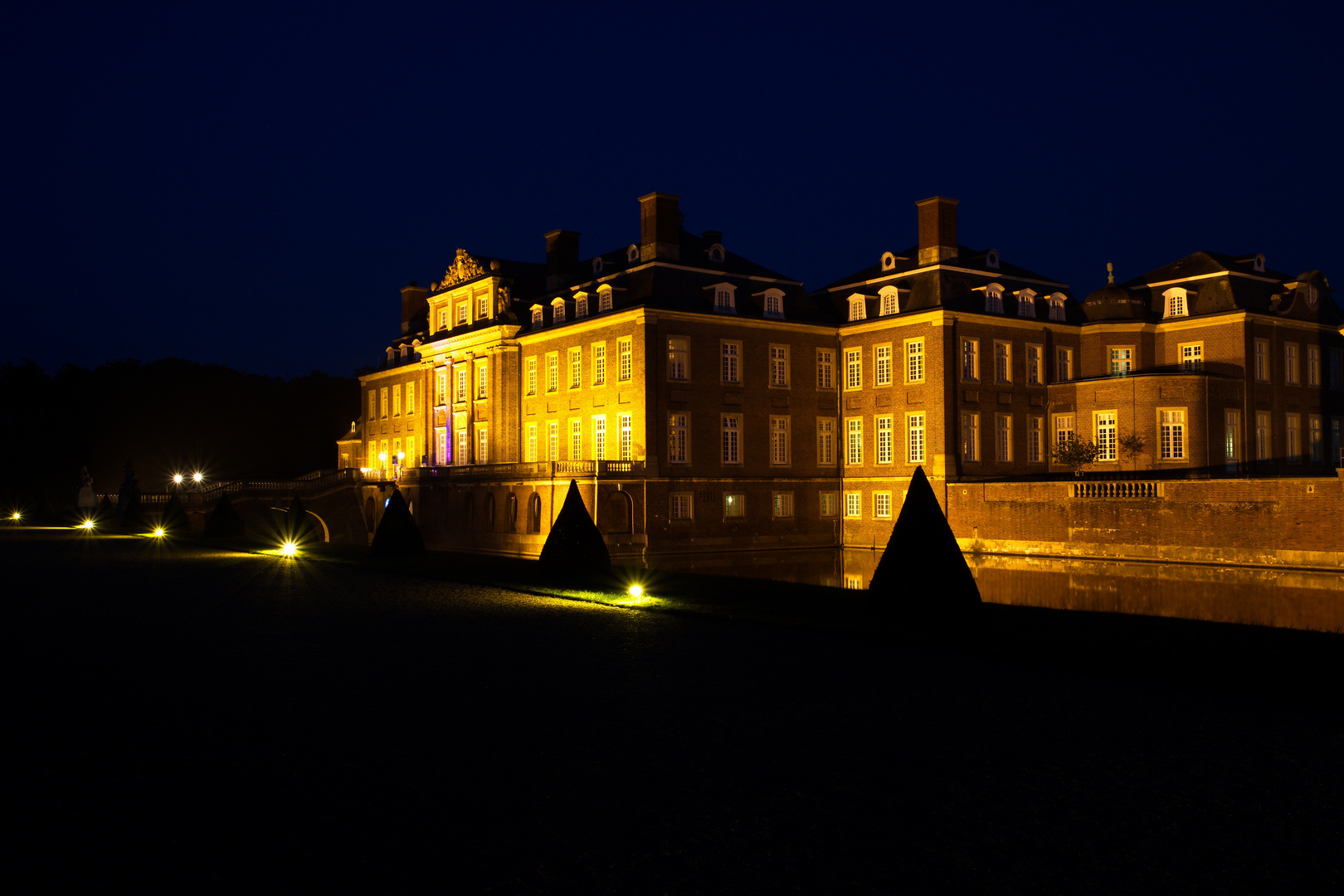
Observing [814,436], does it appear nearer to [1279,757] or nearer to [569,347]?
[569,347]

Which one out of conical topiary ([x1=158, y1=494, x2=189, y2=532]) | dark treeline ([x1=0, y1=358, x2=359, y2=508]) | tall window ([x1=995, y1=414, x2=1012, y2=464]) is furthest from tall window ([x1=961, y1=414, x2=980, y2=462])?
dark treeline ([x1=0, y1=358, x2=359, y2=508])

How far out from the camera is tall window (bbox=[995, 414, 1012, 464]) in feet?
133

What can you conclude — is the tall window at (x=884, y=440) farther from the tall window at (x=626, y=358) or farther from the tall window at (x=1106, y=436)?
the tall window at (x=626, y=358)

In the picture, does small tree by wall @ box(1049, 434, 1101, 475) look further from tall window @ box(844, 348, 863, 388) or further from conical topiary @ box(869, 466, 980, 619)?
conical topiary @ box(869, 466, 980, 619)

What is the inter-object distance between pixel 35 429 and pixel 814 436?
60156 mm

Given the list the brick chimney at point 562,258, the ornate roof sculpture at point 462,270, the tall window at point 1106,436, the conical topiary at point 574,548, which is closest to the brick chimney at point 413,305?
the ornate roof sculpture at point 462,270

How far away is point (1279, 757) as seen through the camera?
23.9ft

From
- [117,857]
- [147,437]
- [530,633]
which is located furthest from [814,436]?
[147,437]

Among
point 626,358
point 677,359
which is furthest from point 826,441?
point 626,358

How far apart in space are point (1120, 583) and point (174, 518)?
32071 mm

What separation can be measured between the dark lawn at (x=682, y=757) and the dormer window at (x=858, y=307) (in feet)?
96.1

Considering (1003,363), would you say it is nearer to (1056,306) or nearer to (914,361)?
(914,361)

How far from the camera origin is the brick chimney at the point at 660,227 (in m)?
39.5

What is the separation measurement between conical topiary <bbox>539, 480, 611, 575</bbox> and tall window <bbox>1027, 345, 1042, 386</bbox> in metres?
25.3
